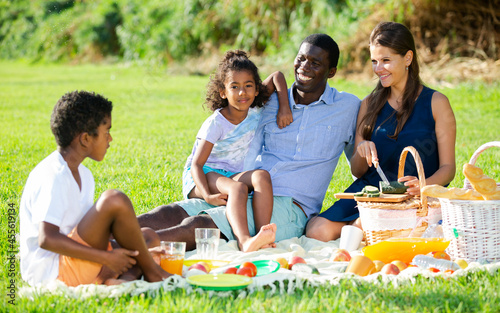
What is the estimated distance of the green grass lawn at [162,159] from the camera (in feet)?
9.05

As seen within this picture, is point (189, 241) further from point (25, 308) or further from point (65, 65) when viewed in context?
point (65, 65)

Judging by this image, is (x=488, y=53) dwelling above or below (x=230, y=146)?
above

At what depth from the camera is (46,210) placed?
2.82m

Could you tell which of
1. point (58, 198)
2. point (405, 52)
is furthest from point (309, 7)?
point (58, 198)

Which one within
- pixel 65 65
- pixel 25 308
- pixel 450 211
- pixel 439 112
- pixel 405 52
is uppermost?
pixel 65 65

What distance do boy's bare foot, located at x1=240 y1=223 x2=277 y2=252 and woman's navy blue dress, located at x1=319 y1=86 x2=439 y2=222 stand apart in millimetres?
623

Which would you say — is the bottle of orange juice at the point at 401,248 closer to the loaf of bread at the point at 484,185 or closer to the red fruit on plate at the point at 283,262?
the loaf of bread at the point at 484,185

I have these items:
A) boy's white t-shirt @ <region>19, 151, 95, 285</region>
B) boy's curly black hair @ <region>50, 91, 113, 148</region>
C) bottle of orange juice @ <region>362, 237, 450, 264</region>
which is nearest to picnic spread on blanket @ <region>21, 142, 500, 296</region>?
bottle of orange juice @ <region>362, 237, 450, 264</region>

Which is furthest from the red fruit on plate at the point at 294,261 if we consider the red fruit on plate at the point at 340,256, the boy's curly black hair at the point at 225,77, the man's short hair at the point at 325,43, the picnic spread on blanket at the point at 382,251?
the man's short hair at the point at 325,43

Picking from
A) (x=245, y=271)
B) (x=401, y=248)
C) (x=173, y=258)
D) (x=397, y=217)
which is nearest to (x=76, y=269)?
(x=173, y=258)

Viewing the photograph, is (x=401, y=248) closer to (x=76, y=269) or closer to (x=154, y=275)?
(x=154, y=275)

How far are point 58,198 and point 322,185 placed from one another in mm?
2136

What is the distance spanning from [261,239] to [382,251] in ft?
2.42

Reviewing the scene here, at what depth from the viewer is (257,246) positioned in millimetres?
3715
